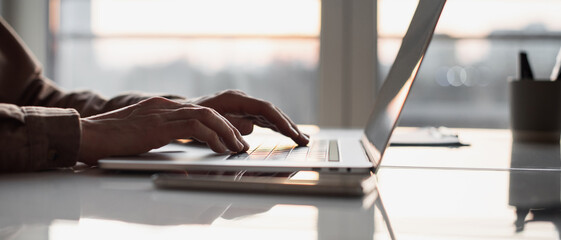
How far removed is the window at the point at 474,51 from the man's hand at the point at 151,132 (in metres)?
1.82

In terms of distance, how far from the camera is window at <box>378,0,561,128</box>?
2.34 meters

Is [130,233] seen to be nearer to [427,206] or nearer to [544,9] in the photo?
[427,206]

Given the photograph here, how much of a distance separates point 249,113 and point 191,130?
0.26 meters

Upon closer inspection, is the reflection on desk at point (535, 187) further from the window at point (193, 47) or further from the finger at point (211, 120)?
the window at point (193, 47)

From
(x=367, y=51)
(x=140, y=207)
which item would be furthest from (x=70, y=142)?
(x=367, y=51)

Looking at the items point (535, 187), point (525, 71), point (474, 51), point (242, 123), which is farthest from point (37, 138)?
point (474, 51)

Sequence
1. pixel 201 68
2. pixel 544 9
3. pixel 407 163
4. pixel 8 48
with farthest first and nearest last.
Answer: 1. pixel 201 68
2. pixel 544 9
3. pixel 8 48
4. pixel 407 163

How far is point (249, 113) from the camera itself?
919 millimetres

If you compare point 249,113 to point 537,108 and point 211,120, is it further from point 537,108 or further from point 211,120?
point 537,108

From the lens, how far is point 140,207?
43 cm

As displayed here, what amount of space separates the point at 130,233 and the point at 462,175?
43cm

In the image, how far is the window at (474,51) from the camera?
92.3 inches

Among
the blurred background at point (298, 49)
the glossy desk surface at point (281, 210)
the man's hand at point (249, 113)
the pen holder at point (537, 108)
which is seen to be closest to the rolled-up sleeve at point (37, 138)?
the glossy desk surface at point (281, 210)

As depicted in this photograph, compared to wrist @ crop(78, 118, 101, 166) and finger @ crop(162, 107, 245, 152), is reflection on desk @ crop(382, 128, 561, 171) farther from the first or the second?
wrist @ crop(78, 118, 101, 166)
